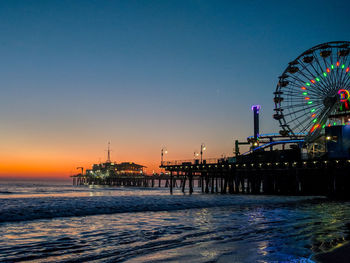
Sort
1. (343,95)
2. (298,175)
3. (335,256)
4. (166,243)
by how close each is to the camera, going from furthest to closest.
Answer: (298,175) → (343,95) → (166,243) → (335,256)

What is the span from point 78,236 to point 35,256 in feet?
8.83

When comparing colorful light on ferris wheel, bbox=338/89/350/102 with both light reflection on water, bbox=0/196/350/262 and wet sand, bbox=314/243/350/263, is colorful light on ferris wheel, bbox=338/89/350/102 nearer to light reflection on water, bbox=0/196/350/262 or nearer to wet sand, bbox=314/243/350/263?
light reflection on water, bbox=0/196/350/262

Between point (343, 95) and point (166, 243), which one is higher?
point (343, 95)

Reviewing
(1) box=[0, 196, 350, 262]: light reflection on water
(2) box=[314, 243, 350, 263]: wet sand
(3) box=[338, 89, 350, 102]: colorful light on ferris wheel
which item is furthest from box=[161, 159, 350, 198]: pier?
(2) box=[314, 243, 350, 263]: wet sand

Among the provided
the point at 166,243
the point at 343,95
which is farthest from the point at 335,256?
the point at 343,95

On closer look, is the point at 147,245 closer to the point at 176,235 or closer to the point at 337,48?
the point at 176,235

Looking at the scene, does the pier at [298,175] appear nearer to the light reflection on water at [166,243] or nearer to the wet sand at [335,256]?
the light reflection on water at [166,243]

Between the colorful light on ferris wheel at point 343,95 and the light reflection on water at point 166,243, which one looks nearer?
the light reflection on water at point 166,243

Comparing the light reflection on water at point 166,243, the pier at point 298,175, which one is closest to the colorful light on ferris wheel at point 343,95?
the pier at point 298,175

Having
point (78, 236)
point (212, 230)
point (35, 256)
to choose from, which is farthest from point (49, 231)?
point (212, 230)

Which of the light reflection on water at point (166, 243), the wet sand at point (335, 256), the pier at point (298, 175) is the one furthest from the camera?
the pier at point (298, 175)

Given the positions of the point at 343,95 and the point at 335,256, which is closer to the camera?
the point at 335,256

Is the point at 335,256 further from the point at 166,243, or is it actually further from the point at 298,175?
the point at 298,175

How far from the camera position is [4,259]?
265 inches
